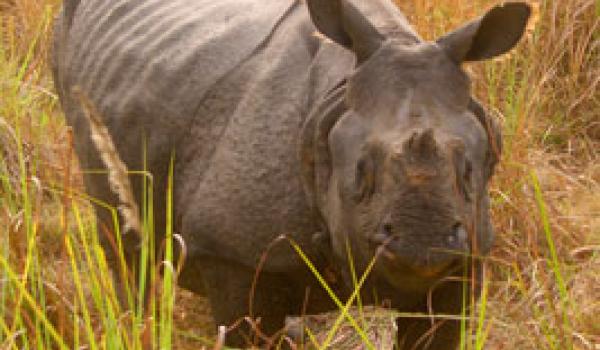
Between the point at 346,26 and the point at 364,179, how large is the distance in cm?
42

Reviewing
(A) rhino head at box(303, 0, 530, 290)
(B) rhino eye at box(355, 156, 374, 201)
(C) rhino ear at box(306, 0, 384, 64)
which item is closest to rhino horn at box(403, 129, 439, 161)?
(A) rhino head at box(303, 0, 530, 290)

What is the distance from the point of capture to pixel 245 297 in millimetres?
3156

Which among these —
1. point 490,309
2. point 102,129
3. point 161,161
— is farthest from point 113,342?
point 490,309

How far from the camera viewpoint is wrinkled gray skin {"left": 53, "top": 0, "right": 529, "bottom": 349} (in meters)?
2.47

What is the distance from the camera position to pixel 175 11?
12.6 feet

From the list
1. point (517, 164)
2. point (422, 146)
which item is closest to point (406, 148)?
point (422, 146)

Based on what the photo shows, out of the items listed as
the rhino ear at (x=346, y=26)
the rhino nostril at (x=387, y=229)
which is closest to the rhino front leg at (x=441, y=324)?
the rhino nostril at (x=387, y=229)

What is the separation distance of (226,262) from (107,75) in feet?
2.98

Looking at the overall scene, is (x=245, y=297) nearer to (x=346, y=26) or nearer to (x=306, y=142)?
(x=306, y=142)

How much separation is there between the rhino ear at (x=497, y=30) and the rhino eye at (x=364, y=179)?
38 cm

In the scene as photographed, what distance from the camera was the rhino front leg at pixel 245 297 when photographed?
3.10 metres

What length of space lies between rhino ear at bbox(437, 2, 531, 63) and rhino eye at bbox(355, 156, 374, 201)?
0.38m

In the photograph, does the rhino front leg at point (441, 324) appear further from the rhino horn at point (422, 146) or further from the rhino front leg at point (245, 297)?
the rhino horn at point (422, 146)

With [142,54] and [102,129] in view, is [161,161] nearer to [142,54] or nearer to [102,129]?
[142,54]
